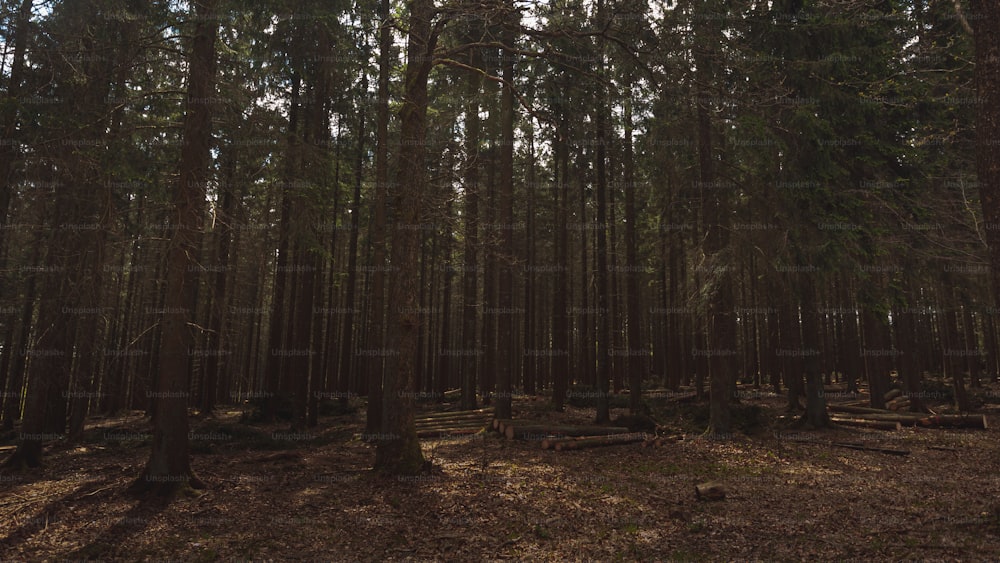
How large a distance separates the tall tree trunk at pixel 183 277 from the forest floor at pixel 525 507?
637 millimetres

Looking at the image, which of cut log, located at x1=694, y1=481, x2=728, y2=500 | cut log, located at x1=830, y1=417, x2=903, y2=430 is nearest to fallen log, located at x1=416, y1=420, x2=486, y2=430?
cut log, located at x1=694, y1=481, x2=728, y2=500

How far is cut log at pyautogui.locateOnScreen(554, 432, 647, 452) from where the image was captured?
1269cm

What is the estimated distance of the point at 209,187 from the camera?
934cm

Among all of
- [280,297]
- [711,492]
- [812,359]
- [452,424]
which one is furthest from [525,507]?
[280,297]

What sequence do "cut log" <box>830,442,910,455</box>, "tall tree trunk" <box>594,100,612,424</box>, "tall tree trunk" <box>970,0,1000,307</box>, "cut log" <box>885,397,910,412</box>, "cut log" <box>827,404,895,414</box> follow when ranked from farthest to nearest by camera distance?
"cut log" <box>885,397,910,412</box>
"cut log" <box>827,404,895,414</box>
"tall tree trunk" <box>594,100,612,424</box>
"cut log" <box>830,442,910,455</box>
"tall tree trunk" <box>970,0,1000,307</box>

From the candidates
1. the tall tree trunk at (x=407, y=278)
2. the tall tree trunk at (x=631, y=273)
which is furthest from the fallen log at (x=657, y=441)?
the tall tree trunk at (x=407, y=278)

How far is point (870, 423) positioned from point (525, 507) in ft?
45.2

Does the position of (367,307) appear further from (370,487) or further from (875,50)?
(875,50)

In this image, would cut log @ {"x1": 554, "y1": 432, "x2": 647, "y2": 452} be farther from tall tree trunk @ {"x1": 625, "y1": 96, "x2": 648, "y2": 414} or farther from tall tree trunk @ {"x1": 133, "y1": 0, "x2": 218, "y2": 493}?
tall tree trunk @ {"x1": 133, "y1": 0, "x2": 218, "y2": 493}

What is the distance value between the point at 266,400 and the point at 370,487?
35.2 feet

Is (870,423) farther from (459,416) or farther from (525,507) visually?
(525,507)

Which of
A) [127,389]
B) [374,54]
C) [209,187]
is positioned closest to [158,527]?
[209,187]

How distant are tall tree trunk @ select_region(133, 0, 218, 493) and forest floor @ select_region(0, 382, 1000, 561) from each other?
64 cm

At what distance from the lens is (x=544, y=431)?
13555 millimetres
